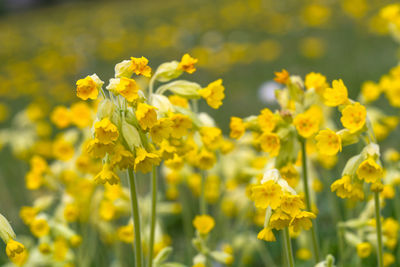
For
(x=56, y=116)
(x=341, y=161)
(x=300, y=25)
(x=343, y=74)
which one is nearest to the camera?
(x=56, y=116)

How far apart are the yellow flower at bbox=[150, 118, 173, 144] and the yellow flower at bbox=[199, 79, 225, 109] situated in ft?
0.95

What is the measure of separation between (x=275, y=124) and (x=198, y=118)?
13.4 inches

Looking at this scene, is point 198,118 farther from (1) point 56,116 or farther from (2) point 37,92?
(2) point 37,92

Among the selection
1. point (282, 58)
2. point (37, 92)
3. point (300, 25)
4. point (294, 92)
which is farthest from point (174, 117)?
point (300, 25)

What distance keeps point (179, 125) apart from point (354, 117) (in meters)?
0.56

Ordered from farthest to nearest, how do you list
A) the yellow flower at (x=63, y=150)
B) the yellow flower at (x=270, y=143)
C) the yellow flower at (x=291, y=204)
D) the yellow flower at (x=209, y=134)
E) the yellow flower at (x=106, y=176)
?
the yellow flower at (x=63, y=150) → the yellow flower at (x=209, y=134) → the yellow flower at (x=270, y=143) → the yellow flower at (x=106, y=176) → the yellow flower at (x=291, y=204)

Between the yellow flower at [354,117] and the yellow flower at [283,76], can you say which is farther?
the yellow flower at [283,76]

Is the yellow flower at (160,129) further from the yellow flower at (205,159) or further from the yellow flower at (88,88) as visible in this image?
the yellow flower at (205,159)

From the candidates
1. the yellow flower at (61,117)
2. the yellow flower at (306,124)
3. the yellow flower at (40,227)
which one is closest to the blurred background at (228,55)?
the yellow flower at (40,227)

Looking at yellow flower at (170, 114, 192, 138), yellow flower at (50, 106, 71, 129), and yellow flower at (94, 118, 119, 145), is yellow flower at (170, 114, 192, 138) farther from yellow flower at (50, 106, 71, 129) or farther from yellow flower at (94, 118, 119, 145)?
yellow flower at (50, 106, 71, 129)

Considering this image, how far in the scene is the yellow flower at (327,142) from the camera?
1670 mm

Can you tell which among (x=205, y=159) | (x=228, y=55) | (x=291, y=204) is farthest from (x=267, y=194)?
(x=228, y=55)

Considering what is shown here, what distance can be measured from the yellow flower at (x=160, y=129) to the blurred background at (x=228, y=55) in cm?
242

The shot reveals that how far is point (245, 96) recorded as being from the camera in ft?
21.7
